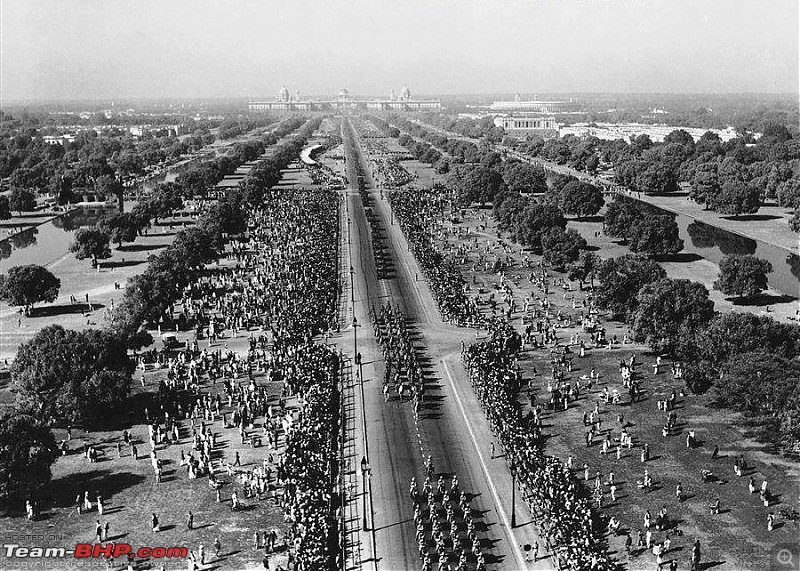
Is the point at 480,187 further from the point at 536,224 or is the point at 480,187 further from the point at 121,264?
the point at 121,264

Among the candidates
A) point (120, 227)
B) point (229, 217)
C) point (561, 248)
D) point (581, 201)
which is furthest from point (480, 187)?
point (120, 227)

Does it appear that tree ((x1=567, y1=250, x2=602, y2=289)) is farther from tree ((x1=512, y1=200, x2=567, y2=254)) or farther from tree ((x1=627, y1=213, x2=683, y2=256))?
tree ((x1=512, y1=200, x2=567, y2=254))

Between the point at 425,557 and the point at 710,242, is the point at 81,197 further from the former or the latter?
the point at 425,557

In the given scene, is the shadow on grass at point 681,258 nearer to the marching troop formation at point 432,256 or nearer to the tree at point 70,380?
the marching troop formation at point 432,256

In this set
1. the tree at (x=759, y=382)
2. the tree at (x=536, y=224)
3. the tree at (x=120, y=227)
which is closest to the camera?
the tree at (x=759, y=382)

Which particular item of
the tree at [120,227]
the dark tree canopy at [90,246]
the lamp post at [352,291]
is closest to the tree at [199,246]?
the dark tree canopy at [90,246]

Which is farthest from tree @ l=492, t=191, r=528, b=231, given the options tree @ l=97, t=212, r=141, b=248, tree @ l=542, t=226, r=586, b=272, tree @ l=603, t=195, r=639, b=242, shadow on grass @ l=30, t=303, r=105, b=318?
shadow on grass @ l=30, t=303, r=105, b=318
